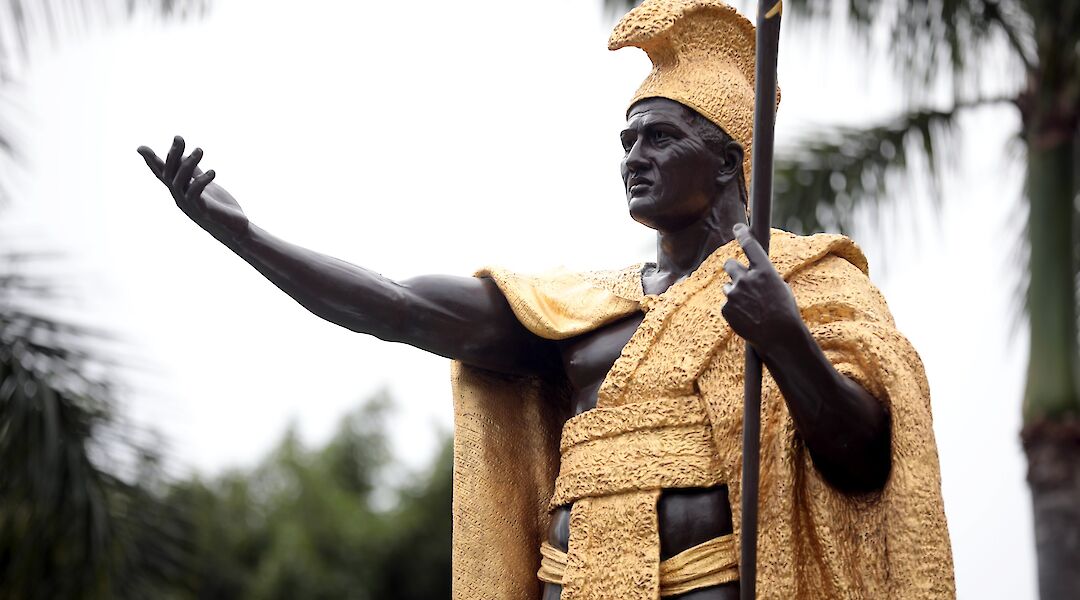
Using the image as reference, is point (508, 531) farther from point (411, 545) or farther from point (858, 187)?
Result: point (411, 545)

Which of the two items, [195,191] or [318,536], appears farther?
[318,536]

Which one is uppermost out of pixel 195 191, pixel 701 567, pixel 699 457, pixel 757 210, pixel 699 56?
pixel 699 56

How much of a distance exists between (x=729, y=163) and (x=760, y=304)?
974 millimetres

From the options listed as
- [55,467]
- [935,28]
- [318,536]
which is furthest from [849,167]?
[318,536]

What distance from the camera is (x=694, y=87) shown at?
540cm

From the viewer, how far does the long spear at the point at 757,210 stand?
4598mm

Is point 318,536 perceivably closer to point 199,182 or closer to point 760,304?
point 199,182

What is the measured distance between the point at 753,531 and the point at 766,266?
67cm

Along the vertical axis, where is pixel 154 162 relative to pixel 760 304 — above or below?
above

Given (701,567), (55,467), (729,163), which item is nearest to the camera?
(701,567)

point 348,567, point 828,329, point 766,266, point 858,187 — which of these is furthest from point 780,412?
point 348,567

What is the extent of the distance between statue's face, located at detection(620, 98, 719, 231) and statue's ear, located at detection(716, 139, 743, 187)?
2 cm

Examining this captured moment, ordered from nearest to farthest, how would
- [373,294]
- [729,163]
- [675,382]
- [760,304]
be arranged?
[760,304]
[675,382]
[373,294]
[729,163]

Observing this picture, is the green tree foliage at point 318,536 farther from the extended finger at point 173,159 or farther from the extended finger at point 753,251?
the extended finger at point 753,251
